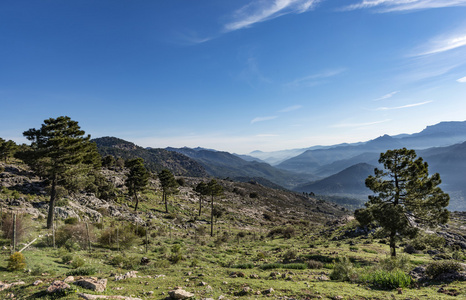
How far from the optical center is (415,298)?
30.2ft

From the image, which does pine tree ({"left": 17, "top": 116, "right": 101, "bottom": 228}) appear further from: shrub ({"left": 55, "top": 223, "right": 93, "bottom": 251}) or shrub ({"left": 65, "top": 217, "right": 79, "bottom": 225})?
shrub ({"left": 55, "top": 223, "right": 93, "bottom": 251})

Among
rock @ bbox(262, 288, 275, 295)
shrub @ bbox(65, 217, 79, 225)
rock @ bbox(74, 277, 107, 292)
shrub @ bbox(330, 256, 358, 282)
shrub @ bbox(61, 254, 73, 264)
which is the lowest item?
shrub @ bbox(330, 256, 358, 282)

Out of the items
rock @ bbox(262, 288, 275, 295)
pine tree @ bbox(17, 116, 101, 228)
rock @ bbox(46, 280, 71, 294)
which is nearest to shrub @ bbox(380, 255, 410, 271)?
rock @ bbox(262, 288, 275, 295)

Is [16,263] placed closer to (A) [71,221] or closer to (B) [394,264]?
(A) [71,221]

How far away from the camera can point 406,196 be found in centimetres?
2205

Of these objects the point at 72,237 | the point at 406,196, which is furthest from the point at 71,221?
the point at 406,196

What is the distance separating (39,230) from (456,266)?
35.5m

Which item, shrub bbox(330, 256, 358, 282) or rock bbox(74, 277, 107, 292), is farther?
shrub bbox(330, 256, 358, 282)

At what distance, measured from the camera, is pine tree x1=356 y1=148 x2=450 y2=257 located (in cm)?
2103

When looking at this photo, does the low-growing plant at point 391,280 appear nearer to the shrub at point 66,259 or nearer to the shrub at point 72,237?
the shrub at point 66,259

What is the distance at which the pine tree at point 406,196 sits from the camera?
21.0m

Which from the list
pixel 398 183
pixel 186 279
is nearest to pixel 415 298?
pixel 186 279

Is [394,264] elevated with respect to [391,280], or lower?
lower

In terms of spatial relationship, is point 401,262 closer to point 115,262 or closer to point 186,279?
point 186,279
